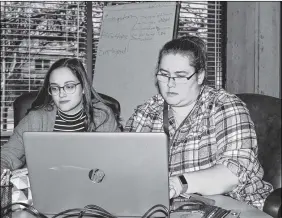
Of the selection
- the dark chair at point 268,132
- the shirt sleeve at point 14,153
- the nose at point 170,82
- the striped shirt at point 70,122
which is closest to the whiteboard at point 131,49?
the striped shirt at point 70,122

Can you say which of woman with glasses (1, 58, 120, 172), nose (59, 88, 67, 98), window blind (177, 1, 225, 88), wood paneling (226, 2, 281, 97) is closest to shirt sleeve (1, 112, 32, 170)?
woman with glasses (1, 58, 120, 172)

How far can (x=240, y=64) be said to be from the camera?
126 inches

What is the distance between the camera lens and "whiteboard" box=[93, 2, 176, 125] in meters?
2.79

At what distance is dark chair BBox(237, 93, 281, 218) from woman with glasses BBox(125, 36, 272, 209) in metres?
0.09

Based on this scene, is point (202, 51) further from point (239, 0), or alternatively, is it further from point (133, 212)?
point (239, 0)

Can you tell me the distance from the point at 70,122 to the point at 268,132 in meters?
0.96

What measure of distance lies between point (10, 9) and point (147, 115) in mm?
1881

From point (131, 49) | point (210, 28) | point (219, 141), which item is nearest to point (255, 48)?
point (210, 28)

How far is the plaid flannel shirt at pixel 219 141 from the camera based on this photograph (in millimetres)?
1569

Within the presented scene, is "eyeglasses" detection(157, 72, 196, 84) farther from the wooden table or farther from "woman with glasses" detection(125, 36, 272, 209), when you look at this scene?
the wooden table

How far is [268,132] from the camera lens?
1.86 metres

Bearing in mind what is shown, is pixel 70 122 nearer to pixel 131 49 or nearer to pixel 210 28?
pixel 131 49

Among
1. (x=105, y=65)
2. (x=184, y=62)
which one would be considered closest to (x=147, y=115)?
(x=184, y=62)

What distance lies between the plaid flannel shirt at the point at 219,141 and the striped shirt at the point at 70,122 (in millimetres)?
590
